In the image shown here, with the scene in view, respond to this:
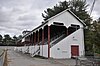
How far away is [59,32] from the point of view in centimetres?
3512

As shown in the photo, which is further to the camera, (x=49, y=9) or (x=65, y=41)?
(x=49, y=9)

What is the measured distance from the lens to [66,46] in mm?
27984

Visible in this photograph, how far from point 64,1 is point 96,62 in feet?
119

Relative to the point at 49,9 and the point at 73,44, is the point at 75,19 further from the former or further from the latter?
the point at 49,9

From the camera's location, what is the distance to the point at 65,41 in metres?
27.9

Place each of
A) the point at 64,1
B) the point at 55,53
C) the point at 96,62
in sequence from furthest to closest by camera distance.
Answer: the point at 64,1 < the point at 55,53 < the point at 96,62

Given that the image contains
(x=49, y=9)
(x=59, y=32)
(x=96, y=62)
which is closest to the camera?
(x=96, y=62)

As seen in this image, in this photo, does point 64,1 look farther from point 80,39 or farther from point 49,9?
point 80,39

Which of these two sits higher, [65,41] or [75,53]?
[65,41]

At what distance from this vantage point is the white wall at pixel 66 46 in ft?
89.0

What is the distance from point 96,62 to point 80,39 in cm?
1610

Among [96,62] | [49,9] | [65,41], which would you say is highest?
[49,9]

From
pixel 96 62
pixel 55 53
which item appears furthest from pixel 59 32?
pixel 96 62

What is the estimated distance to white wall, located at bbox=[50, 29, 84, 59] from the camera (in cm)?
2714
